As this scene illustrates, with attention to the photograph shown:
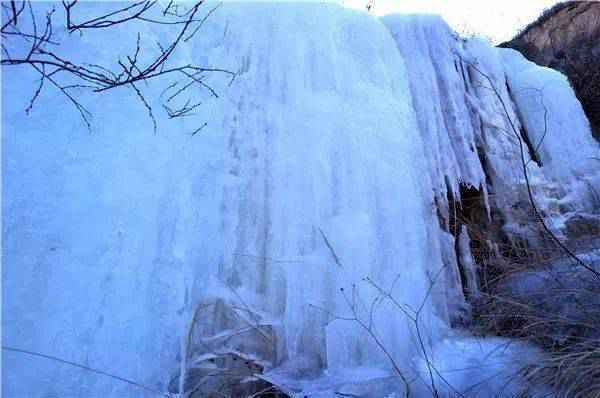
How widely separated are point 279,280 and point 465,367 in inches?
29.9

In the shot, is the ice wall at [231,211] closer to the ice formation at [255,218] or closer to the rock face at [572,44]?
the ice formation at [255,218]

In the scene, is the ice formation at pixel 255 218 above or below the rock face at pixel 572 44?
below

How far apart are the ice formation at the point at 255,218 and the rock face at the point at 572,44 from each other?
3.64 metres

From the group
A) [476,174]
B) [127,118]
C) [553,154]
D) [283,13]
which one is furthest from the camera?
[553,154]

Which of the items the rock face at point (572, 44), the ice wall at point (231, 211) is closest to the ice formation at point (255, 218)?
the ice wall at point (231, 211)

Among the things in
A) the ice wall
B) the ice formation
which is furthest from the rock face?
the ice wall

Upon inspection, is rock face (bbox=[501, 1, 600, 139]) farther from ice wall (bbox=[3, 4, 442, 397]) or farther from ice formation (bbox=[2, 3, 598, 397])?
ice wall (bbox=[3, 4, 442, 397])

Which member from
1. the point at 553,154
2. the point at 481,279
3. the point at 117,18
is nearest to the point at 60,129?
the point at 117,18

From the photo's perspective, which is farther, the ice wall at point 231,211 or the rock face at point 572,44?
the rock face at point 572,44

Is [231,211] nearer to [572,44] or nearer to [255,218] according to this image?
[255,218]

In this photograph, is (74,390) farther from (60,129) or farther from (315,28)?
(315,28)

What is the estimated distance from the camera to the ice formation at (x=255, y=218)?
121 centimetres

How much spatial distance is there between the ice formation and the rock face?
3.64 meters

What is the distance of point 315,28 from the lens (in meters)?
2.53
